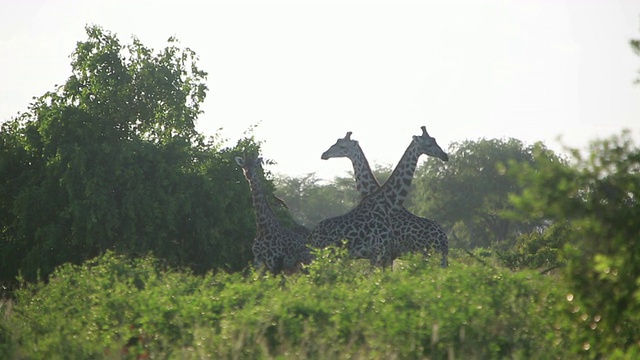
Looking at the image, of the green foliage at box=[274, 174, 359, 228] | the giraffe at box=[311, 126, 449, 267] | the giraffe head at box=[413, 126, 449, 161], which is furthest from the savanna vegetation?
the green foliage at box=[274, 174, 359, 228]

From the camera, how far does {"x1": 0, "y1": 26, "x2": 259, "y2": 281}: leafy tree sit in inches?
938

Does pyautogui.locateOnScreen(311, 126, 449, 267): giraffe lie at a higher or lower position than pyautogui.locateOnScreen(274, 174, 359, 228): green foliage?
lower

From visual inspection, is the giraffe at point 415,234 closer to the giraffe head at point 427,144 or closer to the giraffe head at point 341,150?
the giraffe head at point 427,144

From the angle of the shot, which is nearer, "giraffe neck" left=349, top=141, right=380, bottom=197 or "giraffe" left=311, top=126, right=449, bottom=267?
"giraffe" left=311, top=126, right=449, bottom=267

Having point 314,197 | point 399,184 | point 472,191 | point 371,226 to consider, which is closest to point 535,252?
point 399,184

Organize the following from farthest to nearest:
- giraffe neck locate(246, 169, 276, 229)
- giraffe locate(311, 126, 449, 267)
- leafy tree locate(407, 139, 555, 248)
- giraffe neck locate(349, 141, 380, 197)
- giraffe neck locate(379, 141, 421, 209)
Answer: leafy tree locate(407, 139, 555, 248) → giraffe neck locate(349, 141, 380, 197) → giraffe neck locate(379, 141, 421, 209) → giraffe neck locate(246, 169, 276, 229) → giraffe locate(311, 126, 449, 267)

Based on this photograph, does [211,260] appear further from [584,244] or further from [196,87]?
[584,244]

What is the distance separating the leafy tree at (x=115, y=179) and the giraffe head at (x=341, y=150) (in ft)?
13.7

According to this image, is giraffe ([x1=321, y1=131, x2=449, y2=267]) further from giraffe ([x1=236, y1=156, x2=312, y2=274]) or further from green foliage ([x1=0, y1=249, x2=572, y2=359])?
green foliage ([x1=0, y1=249, x2=572, y2=359])

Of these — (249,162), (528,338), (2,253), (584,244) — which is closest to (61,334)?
(528,338)

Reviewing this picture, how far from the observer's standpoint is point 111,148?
955 inches

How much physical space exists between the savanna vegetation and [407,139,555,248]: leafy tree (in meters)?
27.8

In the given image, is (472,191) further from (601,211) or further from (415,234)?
(601,211)

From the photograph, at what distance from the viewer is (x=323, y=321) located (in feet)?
36.6
